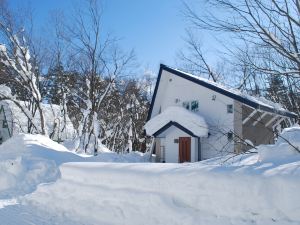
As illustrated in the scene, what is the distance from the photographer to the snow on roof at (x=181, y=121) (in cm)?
2228

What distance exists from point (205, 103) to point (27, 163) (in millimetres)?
12694

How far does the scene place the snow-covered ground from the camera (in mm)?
5480

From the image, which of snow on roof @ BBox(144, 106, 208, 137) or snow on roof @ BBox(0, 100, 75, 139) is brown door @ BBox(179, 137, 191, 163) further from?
snow on roof @ BBox(0, 100, 75, 139)

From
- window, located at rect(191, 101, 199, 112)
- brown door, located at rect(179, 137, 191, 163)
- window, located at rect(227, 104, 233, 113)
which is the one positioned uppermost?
window, located at rect(191, 101, 199, 112)

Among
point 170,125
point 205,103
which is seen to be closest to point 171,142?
point 170,125

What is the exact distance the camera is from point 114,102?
3969 cm

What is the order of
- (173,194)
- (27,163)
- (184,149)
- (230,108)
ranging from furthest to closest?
(184,149), (230,108), (27,163), (173,194)

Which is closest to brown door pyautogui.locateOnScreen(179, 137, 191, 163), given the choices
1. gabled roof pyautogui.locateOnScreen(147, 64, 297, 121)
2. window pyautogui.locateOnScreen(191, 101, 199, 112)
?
window pyautogui.locateOnScreen(191, 101, 199, 112)

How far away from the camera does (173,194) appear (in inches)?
268

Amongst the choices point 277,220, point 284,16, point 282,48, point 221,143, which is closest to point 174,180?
point 277,220

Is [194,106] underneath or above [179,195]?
above

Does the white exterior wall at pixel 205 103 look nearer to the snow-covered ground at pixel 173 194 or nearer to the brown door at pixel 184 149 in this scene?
the brown door at pixel 184 149

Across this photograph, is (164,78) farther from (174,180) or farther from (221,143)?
(174,180)

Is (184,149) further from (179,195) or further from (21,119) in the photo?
(21,119)
